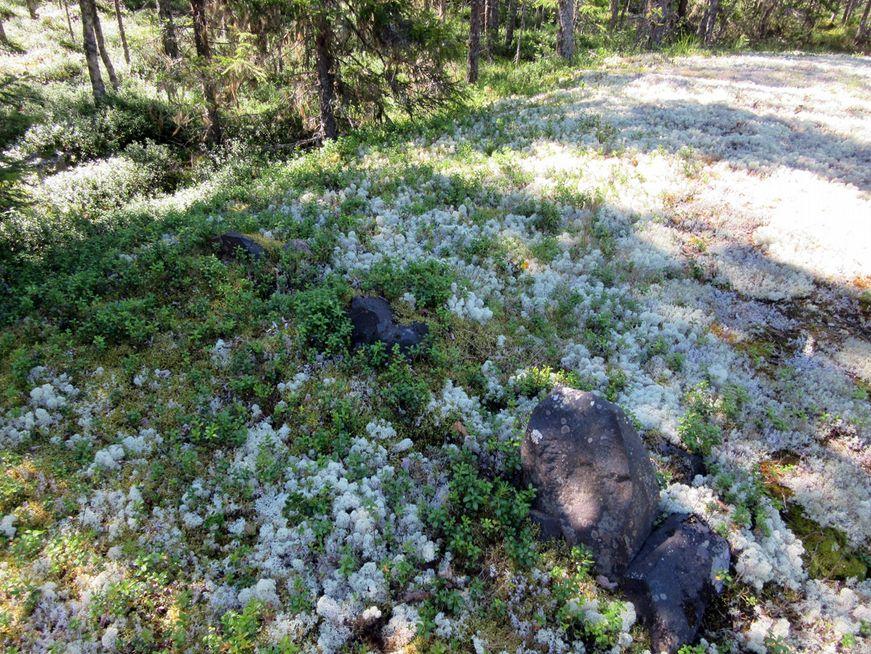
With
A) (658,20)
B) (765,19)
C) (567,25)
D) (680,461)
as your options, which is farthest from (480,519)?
(765,19)

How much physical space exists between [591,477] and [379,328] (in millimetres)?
3577

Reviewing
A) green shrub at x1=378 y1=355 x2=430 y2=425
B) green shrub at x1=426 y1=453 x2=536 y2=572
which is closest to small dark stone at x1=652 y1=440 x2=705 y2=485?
green shrub at x1=426 y1=453 x2=536 y2=572

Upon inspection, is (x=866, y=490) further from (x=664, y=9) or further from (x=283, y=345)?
(x=664, y=9)

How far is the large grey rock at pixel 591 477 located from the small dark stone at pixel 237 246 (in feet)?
19.1

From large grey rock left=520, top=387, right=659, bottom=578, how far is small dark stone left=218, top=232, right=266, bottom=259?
19.1ft

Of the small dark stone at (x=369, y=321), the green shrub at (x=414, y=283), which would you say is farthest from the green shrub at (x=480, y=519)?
the green shrub at (x=414, y=283)

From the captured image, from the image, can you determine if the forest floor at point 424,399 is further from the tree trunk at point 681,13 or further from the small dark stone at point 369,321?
the tree trunk at point 681,13

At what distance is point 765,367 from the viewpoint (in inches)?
282

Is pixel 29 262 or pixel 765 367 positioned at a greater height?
pixel 29 262

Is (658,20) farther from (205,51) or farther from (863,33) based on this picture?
(863,33)

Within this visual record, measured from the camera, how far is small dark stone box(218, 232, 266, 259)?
8.65 m

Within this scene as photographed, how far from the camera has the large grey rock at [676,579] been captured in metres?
4.38

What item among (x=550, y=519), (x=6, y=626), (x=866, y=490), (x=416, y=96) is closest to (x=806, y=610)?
(x=866, y=490)

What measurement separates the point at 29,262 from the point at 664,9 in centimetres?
2877
